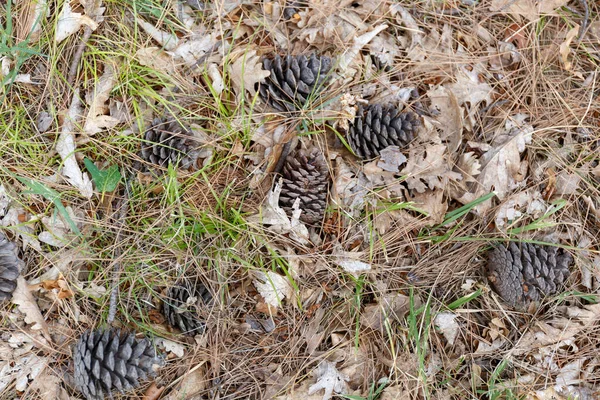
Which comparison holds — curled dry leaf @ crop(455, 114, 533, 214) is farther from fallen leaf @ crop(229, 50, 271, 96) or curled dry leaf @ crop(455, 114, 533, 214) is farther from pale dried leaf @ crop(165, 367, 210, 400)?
pale dried leaf @ crop(165, 367, 210, 400)

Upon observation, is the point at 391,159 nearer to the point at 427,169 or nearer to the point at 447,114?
the point at 427,169

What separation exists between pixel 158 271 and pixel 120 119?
687 mm

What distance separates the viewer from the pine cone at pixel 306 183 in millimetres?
2100

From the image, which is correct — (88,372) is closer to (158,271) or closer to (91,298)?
(91,298)

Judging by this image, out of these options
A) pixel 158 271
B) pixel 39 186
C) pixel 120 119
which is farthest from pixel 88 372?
pixel 120 119

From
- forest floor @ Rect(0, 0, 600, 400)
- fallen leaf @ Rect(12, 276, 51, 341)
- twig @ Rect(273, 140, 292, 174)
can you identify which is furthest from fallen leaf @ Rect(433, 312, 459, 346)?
fallen leaf @ Rect(12, 276, 51, 341)

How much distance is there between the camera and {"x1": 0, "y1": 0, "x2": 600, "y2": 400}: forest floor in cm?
214

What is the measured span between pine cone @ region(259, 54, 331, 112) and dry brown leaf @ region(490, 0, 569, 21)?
90 centimetres

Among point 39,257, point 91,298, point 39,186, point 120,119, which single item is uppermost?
point 120,119

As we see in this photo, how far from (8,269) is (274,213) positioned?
3.65 ft

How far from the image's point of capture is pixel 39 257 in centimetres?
217

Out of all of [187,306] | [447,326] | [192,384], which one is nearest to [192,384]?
[192,384]

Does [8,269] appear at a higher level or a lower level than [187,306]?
higher

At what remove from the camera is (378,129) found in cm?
214
